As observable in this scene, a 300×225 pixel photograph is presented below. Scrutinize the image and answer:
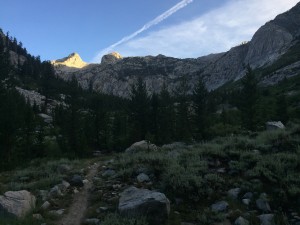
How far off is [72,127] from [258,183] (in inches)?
1208

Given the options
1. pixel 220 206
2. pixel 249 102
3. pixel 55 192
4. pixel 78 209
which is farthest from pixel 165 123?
pixel 220 206

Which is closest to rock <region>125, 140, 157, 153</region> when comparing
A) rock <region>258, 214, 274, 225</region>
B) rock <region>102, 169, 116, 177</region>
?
rock <region>102, 169, 116, 177</region>

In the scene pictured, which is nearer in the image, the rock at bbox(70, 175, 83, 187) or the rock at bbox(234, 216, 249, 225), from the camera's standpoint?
the rock at bbox(234, 216, 249, 225)

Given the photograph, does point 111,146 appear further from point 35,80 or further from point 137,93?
point 35,80

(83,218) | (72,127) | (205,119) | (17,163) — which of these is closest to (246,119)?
(205,119)

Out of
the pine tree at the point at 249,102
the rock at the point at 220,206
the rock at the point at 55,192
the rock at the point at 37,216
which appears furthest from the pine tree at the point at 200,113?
the rock at the point at 37,216

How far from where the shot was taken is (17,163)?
27.6 meters

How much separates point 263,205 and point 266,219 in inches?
39.4

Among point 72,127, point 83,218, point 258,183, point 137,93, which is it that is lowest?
point 83,218

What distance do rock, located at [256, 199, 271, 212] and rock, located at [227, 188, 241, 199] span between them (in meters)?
1.00

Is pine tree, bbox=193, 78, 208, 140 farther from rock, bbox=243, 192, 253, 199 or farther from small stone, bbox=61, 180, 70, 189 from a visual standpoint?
rock, bbox=243, 192, 253, 199

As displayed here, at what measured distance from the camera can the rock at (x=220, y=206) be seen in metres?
11.9

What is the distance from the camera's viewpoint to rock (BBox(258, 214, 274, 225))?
10.5 metres

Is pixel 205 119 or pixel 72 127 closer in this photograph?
pixel 72 127
